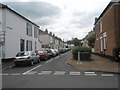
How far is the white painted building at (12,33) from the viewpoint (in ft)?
60.2

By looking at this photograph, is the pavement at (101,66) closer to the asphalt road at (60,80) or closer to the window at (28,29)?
the asphalt road at (60,80)

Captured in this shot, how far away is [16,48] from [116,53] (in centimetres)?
1361

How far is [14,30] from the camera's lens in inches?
833

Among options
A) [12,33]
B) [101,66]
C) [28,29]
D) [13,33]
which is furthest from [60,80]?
[28,29]

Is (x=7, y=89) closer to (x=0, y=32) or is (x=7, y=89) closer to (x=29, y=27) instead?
(x=0, y=32)

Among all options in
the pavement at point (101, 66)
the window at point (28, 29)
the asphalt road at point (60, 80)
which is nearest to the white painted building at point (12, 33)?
the window at point (28, 29)

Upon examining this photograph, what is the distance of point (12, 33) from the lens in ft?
67.2

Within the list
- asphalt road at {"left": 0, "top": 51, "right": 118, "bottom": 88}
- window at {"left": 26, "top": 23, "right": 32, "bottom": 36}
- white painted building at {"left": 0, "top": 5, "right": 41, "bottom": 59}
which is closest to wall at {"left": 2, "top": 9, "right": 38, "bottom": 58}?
white painted building at {"left": 0, "top": 5, "right": 41, "bottom": 59}

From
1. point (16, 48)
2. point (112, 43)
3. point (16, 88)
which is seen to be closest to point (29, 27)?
point (16, 48)

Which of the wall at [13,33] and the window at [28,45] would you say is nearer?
the wall at [13,33]

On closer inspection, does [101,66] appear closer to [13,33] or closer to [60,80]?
[60,80]

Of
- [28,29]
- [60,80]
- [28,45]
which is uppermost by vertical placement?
[28,29]

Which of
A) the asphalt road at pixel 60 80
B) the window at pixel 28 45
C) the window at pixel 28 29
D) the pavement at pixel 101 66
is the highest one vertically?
the window at pixel 28 29

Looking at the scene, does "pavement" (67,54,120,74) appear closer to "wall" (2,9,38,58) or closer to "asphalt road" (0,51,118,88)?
"asphalt road" (0,51,118,88)
